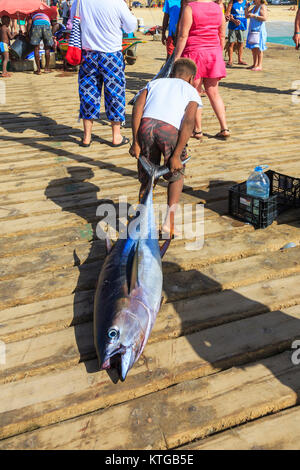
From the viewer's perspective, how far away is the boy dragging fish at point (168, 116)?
131 inches

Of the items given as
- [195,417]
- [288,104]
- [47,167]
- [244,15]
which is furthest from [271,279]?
[244,15]

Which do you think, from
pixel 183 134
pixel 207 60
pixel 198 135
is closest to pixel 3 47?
pixel 198 135

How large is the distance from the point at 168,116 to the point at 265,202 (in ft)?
3.77

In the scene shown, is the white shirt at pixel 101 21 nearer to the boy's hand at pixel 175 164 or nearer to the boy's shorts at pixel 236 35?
the boy's hand at pixel 175 164

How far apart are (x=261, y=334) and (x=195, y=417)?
740 mm

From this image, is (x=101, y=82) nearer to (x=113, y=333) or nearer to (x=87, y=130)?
(x=87, y=130)

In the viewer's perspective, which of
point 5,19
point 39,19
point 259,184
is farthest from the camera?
point 39,19

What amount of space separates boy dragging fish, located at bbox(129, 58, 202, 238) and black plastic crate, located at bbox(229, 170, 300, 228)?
2.49 feet

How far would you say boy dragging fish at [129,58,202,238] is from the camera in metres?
3.34

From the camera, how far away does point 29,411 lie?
2.06 m

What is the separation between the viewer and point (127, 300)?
7.74 ft

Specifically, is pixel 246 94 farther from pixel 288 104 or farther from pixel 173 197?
pixel 173 197

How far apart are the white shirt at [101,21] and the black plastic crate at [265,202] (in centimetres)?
270

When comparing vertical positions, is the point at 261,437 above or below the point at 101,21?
below
